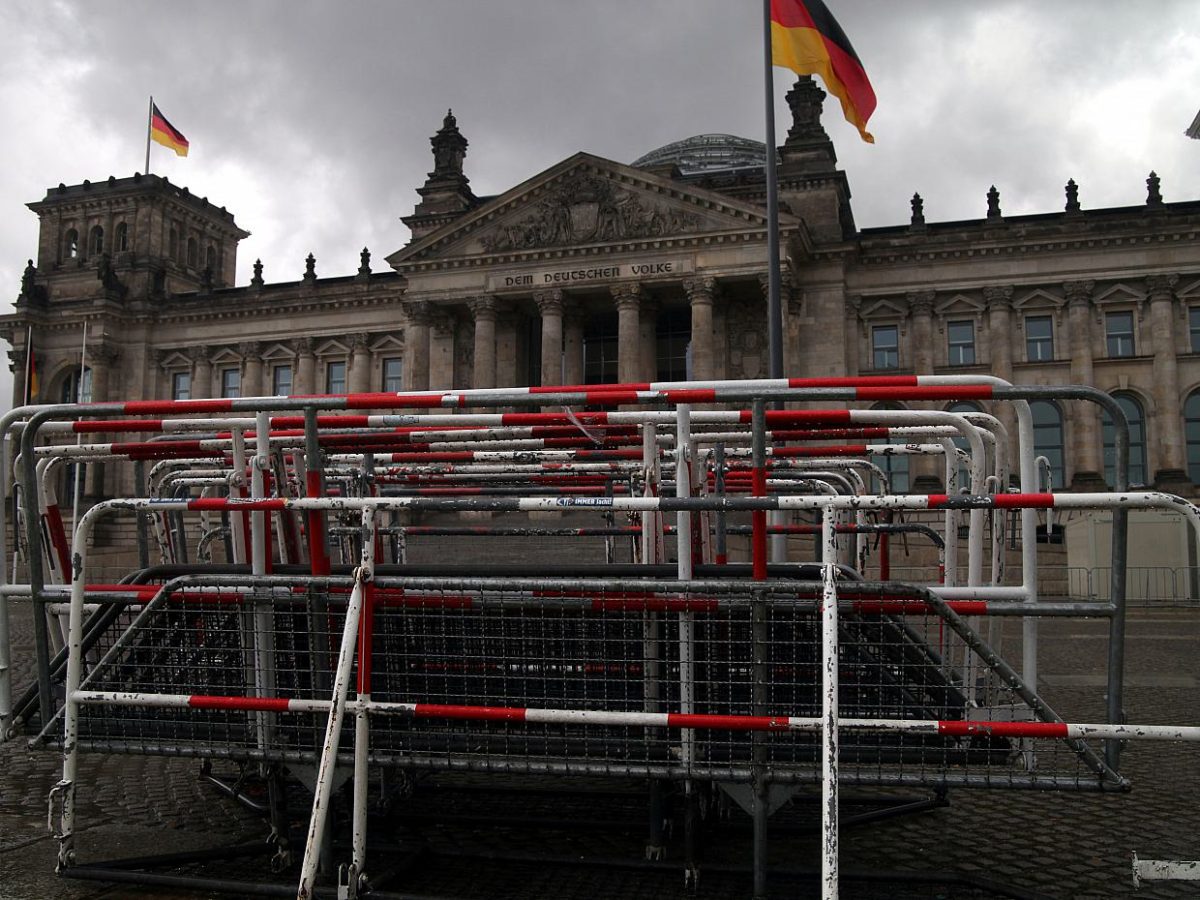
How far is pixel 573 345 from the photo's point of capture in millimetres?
47188

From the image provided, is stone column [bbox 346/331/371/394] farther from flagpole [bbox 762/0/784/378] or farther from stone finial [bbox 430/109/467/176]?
flagpole [bbox 762/0/784/378]

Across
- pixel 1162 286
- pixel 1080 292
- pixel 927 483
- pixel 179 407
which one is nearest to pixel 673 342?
pixel 927 483

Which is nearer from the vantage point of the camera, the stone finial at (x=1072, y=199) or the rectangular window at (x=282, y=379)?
the stone finial at (x=1072, y=199)

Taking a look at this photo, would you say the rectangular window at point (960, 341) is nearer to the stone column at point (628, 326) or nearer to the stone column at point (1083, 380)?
the stone column at point (1083, 380)

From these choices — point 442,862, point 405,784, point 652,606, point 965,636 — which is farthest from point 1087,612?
point 405,784

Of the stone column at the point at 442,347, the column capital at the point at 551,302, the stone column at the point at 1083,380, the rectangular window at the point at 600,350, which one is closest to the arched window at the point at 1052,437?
the stone column at the point at 1083,380

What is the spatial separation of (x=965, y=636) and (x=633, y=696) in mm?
1535

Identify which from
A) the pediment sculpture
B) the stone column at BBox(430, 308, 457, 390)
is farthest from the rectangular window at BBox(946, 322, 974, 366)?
the stone column at BBox(430, 308, 457, 390)

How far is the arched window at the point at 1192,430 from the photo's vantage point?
42.3m

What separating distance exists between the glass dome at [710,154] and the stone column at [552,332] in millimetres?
16883

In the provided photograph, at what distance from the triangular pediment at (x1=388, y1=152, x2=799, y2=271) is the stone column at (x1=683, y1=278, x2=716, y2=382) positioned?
6.78ft

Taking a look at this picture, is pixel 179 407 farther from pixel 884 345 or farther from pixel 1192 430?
pixel 1192 430

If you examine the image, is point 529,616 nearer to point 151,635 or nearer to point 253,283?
point 151,635

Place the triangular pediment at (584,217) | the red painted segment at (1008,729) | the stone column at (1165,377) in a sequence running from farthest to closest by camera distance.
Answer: the triangular pediment at (584,217) → the stone column at (1165,377) → the red painted segment at (1008,729)
